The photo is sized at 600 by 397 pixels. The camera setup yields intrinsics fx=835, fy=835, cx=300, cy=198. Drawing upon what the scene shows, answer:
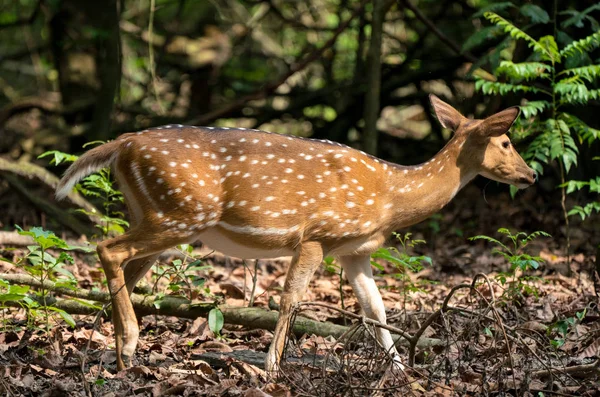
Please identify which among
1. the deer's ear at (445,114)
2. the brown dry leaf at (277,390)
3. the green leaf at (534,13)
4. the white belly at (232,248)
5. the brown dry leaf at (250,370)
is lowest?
the brown dry leaf at (250,370)

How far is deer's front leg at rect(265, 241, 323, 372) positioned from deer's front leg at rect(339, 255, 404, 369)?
0.40 meters

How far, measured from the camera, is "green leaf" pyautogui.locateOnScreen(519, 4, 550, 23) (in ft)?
28.2

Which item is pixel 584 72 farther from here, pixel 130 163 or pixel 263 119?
pixel 263 119

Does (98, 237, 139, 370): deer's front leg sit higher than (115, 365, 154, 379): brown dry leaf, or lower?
higher

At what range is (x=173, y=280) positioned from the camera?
21.7 feet

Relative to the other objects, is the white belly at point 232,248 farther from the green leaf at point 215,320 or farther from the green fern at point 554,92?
the green fern at point 554,92

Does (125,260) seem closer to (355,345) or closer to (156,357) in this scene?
(156,357)

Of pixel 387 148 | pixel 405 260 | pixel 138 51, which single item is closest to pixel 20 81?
pixel 138 51

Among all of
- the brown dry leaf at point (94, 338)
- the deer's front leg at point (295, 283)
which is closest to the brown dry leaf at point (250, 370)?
the deer's front leg at point (295, 283)

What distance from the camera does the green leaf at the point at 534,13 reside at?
8602mm

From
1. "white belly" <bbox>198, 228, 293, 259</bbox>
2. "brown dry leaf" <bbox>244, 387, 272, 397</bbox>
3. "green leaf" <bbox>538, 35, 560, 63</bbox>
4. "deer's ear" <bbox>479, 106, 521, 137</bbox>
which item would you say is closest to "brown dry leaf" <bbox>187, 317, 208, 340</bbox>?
"white belly" <bbox>198, 228, 293, 259</bbox>

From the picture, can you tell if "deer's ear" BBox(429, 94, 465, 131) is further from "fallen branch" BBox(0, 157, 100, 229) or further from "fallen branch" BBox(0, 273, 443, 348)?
"fallen branch" BBox(0, 157, 100, 229)

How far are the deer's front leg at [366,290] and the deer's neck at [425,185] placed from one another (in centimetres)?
38

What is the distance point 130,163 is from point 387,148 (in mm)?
7103
